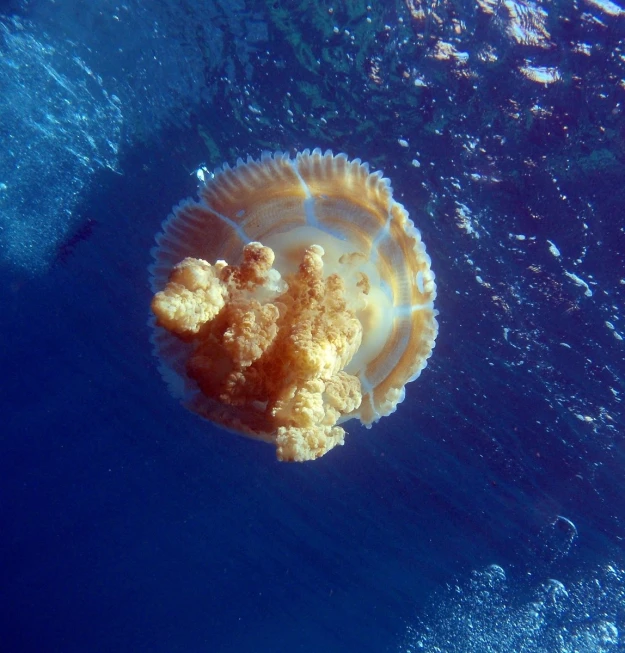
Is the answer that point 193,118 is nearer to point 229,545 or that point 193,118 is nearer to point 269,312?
point 269,312

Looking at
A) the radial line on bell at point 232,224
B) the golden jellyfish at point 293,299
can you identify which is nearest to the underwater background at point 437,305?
the golden jellyfish at point 293,299

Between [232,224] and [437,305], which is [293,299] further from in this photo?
[437,305]

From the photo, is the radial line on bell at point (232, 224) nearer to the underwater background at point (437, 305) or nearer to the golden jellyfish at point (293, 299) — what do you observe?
the golden jellyfish at point (293, 299)

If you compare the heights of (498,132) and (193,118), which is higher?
(498,132)

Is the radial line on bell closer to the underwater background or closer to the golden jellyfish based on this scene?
the golden jellyfish

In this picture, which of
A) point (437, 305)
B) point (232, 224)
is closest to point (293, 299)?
point (232, 224)

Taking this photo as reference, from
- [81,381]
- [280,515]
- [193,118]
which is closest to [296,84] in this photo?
[193,118]
